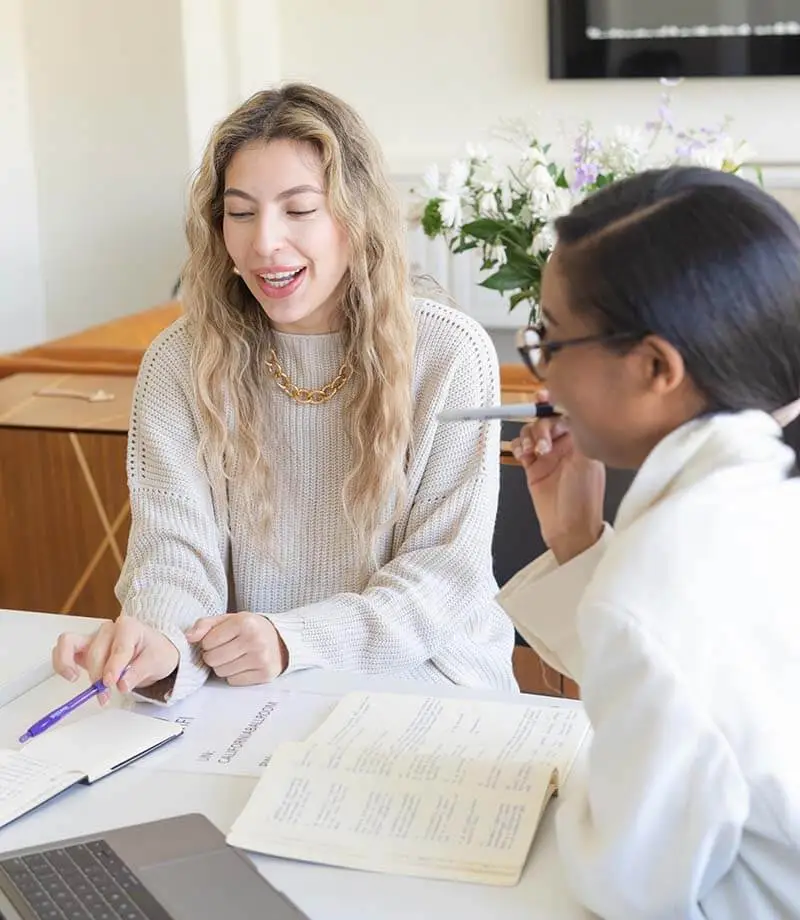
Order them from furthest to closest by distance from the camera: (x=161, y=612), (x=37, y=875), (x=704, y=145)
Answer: (x=704, y=145), (x=161, y=612), (x=37, y=875)

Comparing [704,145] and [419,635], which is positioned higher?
[704,145]

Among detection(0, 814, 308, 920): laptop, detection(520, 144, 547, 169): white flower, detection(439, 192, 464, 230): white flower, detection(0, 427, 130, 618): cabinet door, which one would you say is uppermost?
detection(520, 144, 547, 169): white flower

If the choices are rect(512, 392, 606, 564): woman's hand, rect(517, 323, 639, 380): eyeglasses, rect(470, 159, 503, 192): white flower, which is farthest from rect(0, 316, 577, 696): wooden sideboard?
rect(517, 323, 639, 380): eyeglasses

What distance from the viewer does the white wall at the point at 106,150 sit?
4.52 metres

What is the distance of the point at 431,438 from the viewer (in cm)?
165

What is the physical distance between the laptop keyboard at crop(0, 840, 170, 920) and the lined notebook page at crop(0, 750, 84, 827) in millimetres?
107

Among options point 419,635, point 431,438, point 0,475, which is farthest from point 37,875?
point 0,475

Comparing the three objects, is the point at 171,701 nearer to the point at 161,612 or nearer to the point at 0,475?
the point at 161,612

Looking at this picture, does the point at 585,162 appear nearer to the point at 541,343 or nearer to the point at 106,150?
the point at 541,343

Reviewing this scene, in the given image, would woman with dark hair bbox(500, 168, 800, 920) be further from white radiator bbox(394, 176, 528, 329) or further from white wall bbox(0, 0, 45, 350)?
white wall bbox(0, 0, 45, 350)

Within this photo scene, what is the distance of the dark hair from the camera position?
879 millimetres

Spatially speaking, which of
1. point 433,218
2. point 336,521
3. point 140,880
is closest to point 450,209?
point 433,218

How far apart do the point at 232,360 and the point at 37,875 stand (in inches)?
31.8

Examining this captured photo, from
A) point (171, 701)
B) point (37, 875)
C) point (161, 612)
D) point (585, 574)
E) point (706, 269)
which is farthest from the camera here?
point (161, 612)
